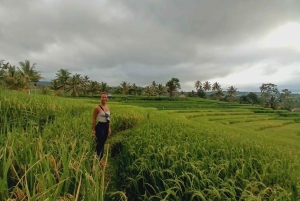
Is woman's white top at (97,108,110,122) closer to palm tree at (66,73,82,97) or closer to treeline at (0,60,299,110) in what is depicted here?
treeline at (0,60,299,110)

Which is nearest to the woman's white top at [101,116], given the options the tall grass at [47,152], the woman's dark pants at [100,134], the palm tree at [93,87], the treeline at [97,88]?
the woman's dark pants at [100,134]

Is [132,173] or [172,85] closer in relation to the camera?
[132,173]

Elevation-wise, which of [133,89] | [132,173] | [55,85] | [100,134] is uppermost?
[55,85]

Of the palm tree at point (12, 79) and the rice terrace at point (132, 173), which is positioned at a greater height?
the palm tree at point (12, 79)

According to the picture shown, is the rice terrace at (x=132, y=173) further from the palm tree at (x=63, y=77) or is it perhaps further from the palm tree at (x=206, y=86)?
the palm tree at (x=206, y=86)

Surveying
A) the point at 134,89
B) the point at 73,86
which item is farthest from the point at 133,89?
the point at 73,86

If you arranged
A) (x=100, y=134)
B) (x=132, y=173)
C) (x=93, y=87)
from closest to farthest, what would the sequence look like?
(x=132, y=173), (x=100, y=134), (x=93, y=87)

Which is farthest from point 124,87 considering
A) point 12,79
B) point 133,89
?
point 12,79

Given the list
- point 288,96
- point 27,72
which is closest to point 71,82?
point 27,72

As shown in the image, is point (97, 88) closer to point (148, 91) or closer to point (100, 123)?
point (148, 91)

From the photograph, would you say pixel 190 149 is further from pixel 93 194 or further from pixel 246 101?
pixel 246 101

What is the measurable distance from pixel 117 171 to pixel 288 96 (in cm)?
7473

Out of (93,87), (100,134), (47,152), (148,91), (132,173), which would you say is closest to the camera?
(47,152)

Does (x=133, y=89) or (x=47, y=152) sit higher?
(x=133, y=89)
